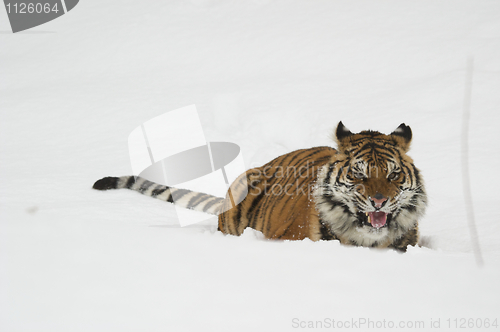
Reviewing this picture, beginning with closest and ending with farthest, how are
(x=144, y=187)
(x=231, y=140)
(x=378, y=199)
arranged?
(x=378, y=199) < (x=144, y=187) < (x=231, y=140)

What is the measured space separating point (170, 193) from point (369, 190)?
2.08 meters

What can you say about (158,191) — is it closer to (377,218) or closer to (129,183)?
(129,183)

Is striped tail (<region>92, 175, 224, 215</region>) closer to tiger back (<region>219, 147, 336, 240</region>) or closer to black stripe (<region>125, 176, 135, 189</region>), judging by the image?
black stripe (<region>125, 176, 135, 189</region>)

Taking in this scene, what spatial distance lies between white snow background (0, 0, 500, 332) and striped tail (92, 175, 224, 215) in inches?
4.3

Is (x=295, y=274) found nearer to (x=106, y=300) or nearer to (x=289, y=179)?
(x=106, y=300)

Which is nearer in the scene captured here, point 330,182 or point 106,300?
point 106,300

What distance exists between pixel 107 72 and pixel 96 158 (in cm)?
393

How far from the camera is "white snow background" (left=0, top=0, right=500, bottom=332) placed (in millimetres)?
1341

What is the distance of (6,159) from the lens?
4582 millimetres

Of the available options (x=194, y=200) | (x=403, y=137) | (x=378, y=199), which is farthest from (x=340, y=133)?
(x=194, y=200)

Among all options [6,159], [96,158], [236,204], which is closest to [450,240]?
[236,204]

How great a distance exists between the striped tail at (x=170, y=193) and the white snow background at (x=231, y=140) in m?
0.11

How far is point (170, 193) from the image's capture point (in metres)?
3.87

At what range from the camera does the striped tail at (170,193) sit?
147 inches
